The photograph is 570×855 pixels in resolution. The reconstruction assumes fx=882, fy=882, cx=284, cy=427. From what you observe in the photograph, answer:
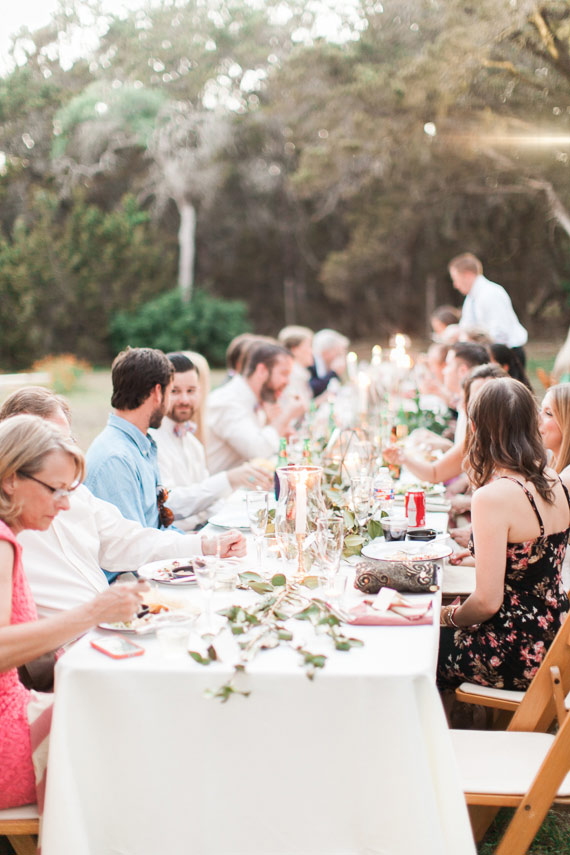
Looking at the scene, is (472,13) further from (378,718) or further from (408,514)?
(378,718)

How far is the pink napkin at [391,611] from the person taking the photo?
1.93m

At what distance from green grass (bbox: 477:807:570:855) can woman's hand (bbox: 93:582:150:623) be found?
3.77 feet

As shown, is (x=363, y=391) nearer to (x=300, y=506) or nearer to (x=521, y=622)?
(x=521, y=622)

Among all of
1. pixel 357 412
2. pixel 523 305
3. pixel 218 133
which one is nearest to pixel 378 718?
→ pixel 357 412

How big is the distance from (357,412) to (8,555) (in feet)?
11.9

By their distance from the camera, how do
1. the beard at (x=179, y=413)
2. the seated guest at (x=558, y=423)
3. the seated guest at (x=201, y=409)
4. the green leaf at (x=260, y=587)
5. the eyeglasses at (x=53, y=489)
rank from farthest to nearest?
1. the seated guest at (x=201, y=409)
2. the beard at (x=179, y=413)
3. the seated guest at (x=558, y=423)
4. the green leaf at (x=260, y=587)
5. the eyeglasses at (x=53, y=489)

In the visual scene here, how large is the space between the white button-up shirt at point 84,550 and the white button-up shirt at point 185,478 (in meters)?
1.13

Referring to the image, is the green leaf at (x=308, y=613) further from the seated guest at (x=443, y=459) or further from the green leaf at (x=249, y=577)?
the seated guest at (x=443, y=459)

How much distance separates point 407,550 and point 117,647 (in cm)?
97

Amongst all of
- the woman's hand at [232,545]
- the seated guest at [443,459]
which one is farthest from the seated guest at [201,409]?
the woman's hand at [232,545]

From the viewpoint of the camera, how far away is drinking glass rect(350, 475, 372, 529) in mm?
2740

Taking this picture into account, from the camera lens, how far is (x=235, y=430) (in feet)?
15.9

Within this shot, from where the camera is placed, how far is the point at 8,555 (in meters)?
1.81

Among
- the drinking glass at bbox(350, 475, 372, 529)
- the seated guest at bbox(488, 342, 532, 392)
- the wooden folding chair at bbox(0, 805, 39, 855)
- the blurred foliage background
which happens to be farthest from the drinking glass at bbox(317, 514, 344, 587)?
the blurred foliage background
